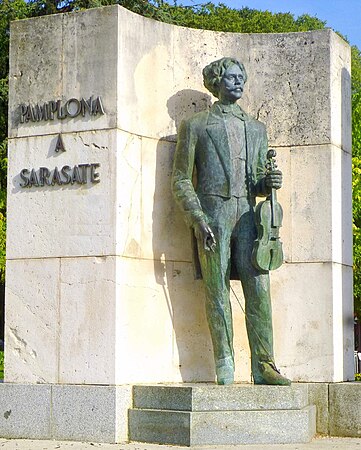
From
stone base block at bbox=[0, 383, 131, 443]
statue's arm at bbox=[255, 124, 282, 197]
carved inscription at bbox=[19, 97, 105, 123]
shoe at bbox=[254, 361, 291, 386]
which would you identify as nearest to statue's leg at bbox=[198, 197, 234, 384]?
shoe at bbox=[254, 361, 291, 386]

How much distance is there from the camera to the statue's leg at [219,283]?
402 inches

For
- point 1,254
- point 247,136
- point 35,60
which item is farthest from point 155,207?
point 1,254

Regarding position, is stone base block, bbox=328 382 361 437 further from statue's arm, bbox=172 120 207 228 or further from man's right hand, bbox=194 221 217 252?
statue's arm, bbox=172 120 207 228

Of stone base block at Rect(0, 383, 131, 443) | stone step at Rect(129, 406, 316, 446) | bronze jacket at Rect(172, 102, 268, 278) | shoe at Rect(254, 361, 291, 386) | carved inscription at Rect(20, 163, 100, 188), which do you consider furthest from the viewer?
bronze jacket at Rect(172, 102, 268, 278)

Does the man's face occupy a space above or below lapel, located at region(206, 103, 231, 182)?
above

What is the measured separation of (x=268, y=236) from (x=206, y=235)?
1.98ft

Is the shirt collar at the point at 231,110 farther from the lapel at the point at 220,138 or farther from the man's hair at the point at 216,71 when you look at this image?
the man's hair at the point at 216,71

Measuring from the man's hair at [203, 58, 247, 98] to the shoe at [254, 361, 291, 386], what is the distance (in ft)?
9.13

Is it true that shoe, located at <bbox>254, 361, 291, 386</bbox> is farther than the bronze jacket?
No

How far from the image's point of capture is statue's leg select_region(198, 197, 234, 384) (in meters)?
10.2

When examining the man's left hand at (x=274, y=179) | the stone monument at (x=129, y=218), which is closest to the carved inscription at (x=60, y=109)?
the stone monument at (x=129, y=218)

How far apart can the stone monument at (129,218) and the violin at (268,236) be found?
838mm

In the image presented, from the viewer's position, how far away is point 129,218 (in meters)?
10.2

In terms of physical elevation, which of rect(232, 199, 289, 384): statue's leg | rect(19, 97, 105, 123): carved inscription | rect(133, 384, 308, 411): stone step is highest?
rect(19, 97, 105, 123): carved inscription
